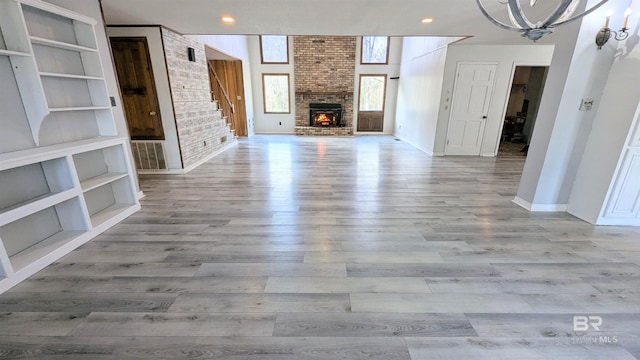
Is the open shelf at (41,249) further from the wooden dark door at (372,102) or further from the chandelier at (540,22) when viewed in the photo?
the wooden dark door at (372,102)

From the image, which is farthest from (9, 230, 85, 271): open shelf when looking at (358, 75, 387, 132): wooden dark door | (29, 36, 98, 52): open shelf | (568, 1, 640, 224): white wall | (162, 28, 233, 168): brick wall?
(358, 75, 387, 132): wooden dark door

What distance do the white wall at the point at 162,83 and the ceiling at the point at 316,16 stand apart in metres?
0.16

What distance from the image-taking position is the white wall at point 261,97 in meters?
9.08

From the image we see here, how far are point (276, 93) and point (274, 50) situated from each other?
1.45 meters

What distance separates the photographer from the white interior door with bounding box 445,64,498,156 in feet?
18.7

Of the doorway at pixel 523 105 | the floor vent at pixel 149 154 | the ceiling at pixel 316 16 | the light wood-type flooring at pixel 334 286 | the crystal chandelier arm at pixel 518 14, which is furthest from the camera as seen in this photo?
the doorway at pixel 523 105

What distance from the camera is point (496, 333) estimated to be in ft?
4.96

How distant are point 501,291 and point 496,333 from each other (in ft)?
1.43

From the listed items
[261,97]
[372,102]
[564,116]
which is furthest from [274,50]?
[564,116]

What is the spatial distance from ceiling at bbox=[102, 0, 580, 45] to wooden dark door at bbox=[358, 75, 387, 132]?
16.4 ft

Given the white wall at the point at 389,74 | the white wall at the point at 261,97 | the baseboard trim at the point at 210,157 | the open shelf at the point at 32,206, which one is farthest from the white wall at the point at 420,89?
the open shelf at the point at 32,206

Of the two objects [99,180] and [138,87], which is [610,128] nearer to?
[99,180]

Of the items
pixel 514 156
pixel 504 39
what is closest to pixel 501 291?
pixel 504 39

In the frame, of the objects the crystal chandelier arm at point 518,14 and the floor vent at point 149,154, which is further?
the floor vent at point 149,154
